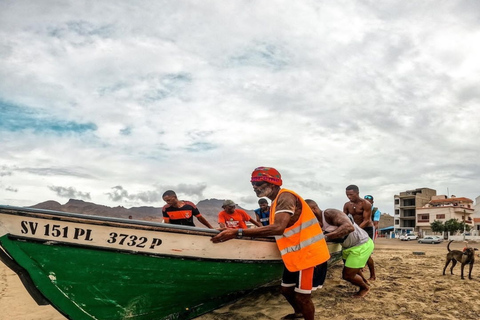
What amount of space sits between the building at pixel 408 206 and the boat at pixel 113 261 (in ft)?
216

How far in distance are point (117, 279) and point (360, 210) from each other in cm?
429

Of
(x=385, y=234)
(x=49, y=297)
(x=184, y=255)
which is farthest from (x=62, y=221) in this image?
(x=385, y=234)

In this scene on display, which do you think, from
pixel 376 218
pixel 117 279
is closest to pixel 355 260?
pixel 117 279

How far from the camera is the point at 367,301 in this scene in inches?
200

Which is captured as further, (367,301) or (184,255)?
(367,301)

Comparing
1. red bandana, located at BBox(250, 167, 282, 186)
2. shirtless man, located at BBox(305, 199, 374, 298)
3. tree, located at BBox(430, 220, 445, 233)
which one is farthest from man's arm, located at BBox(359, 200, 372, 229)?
tree, located at BBox(430, 220, 445, 233)

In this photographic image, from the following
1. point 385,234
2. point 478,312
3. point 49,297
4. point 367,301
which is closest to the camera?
point 49,297

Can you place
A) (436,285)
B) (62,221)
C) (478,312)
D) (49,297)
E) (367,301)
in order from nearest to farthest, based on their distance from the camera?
(62,221), (49,297), (478,312), (367,301), (436,285)

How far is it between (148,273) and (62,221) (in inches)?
40.2

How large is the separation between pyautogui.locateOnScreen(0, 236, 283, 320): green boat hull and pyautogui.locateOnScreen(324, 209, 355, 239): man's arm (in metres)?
1.07

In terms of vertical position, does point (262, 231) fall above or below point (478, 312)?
above

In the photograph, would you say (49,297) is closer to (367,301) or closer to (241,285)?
(241,285)

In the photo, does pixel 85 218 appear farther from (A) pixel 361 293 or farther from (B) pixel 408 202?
(B) pixel 408 202

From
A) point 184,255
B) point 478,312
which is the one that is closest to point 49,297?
point 184,255
